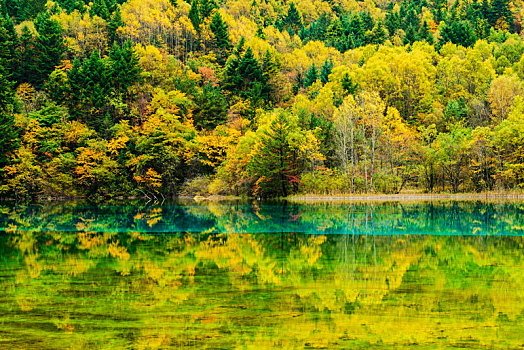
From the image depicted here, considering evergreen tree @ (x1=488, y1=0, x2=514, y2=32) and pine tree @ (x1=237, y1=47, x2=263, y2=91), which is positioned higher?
evergreen tree @ (x1=488, y1=0, x2=514, y2=32)

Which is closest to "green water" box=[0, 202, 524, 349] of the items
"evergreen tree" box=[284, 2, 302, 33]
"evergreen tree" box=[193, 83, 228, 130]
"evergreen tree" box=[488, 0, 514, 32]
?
"evergreen tree" box=[193, 83, 228, 130]

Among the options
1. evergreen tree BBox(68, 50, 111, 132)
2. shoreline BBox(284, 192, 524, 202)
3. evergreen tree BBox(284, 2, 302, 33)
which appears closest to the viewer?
shoreline BBox(284, 192, 524, 202)

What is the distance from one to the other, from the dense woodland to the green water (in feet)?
125

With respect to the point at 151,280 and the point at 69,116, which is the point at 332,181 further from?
the point at 151,280

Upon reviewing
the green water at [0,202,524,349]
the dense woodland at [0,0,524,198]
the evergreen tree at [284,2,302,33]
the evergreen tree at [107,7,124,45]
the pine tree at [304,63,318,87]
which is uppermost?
the evergreen tree at [284,2,302,33]

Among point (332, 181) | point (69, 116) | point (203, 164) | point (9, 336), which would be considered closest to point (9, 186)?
point (69, 116)

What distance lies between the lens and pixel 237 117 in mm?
80562

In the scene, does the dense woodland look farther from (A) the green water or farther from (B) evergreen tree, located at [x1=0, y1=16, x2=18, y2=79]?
(A) the green water

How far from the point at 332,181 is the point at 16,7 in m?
80.4

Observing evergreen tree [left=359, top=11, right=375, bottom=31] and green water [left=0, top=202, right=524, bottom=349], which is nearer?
green water [left=0, top=202, right=524, bottom=349]

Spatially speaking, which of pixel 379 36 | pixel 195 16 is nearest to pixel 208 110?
pixel 195 16

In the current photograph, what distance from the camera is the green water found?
8734 millimetres

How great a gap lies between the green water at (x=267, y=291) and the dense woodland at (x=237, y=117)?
38.2 meters

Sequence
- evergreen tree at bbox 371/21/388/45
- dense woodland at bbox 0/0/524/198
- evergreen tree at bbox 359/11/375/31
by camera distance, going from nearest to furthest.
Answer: dense woodland at bbox 0/0/524/198 → evergreen tree at bbox 371/21/388/45 → evergreen tree at bbox 359/11/375/31
